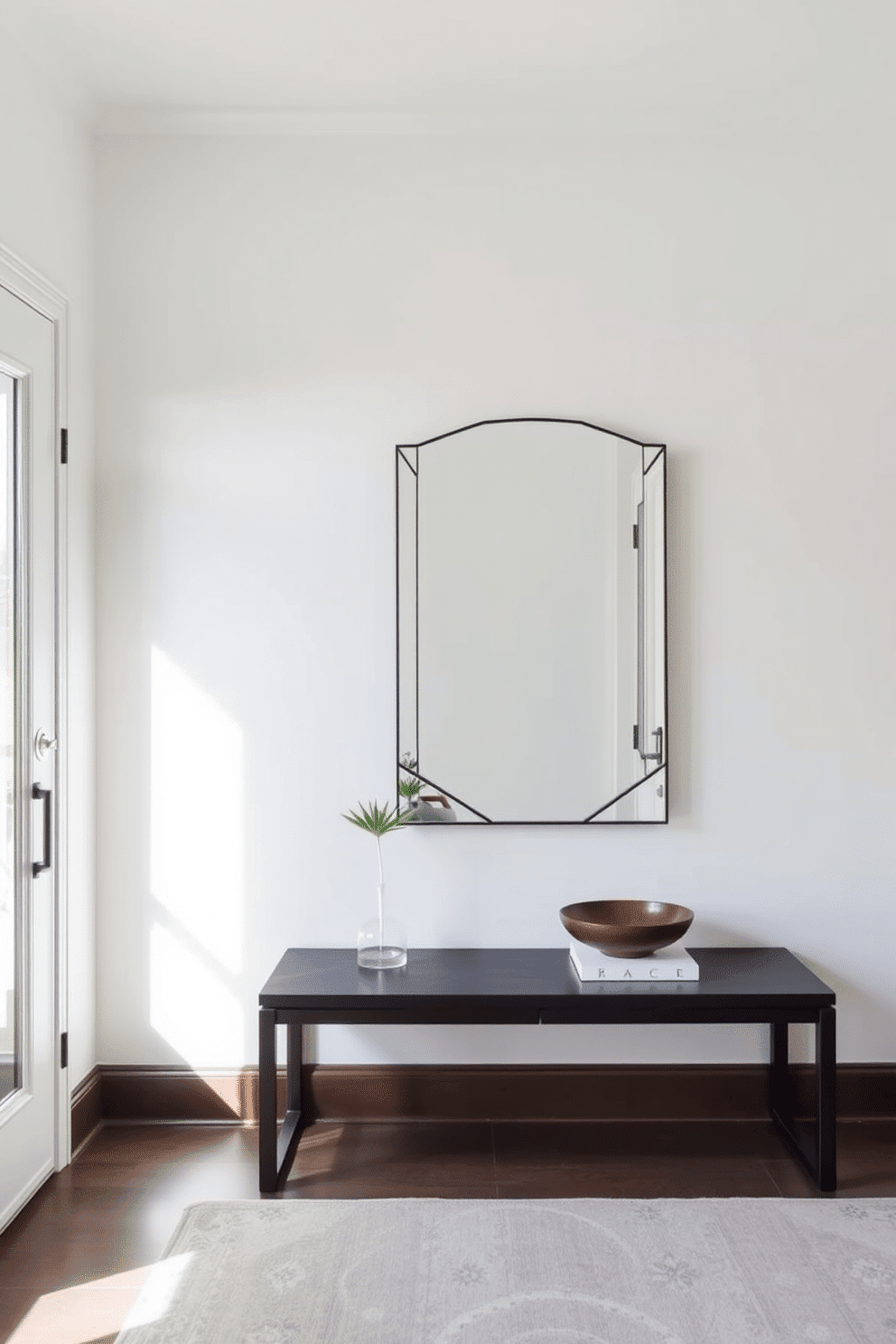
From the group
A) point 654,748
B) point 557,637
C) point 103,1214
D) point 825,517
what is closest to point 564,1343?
point 103,1214

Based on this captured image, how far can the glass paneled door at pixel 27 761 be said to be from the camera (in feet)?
8.02

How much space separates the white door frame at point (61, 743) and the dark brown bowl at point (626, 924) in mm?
1279

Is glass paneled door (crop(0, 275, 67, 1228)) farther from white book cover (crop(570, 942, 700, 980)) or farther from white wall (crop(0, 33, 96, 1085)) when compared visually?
white book cover (crop(570, 942, 700, 980))

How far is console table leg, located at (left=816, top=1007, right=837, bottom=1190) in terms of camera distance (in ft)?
8.18

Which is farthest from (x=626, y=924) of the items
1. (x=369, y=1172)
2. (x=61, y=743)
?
(x=61, y=743)

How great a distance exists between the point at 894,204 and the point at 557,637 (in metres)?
1.53

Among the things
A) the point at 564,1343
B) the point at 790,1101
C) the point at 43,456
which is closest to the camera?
the point at 564,1343

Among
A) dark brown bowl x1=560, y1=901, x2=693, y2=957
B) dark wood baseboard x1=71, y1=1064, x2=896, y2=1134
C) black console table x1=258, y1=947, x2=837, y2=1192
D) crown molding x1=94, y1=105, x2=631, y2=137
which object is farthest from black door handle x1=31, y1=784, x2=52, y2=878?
crown molding x1=94, y1=105, x2=631, y2=137

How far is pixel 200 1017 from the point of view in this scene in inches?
116

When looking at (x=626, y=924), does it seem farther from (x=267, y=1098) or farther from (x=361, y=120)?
(x=361, y=120)

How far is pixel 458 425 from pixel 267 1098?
181 centimetres

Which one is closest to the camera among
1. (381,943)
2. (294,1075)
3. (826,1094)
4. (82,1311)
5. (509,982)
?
(82,1311)

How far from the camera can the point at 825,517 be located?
2.93 m

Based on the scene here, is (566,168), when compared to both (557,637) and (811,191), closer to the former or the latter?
(811,191)
